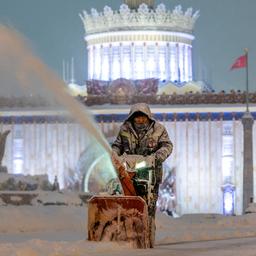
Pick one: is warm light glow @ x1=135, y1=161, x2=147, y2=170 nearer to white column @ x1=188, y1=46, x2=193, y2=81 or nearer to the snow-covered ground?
the snow-covered ground

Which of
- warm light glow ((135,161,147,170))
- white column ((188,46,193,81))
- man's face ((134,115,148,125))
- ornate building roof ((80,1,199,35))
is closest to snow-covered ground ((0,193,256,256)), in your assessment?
warm light glow ((135,161,147,170))

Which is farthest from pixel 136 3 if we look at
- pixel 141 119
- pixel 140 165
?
pixel 140 165

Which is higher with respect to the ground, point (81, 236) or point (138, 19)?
point (138, 19)

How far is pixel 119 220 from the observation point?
12.2 m

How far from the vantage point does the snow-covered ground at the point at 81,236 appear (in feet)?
35.8

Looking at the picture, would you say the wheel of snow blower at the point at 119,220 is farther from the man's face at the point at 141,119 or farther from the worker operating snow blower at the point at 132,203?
the man's face at the point at 141,119

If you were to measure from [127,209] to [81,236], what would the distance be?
16.6ft

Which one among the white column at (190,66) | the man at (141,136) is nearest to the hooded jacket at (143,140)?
the man at (141,136)

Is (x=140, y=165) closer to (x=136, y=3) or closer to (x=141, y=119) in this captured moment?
(x=141, y=119)

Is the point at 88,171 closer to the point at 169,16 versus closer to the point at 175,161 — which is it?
the point at 175,161

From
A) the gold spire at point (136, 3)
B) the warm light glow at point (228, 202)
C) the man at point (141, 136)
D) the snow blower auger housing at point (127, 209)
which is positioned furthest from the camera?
the gold spire at point (136, 3)

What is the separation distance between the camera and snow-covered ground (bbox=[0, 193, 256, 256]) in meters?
10.9

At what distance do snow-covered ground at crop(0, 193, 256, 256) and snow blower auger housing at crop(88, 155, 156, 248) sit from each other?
9.1 inches

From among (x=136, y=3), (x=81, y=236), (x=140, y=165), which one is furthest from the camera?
(x=136, y=3)
